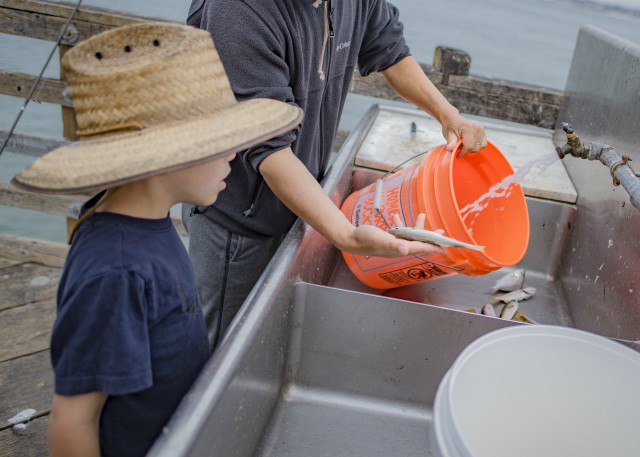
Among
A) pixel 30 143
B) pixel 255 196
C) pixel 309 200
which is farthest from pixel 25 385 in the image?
pixel 309 200

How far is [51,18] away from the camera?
10.2ft

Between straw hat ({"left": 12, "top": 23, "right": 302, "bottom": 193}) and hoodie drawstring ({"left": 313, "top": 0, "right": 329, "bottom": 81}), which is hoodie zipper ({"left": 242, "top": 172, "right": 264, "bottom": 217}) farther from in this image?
straw hat ({"left": 12, "top": 23, "right": 302, "bottom": 193})

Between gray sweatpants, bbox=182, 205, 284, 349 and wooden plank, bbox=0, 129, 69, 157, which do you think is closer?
gray sweatpants, bbox=182, 205, 284, 349

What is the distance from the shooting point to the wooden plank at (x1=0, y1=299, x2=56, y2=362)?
2.71 meters

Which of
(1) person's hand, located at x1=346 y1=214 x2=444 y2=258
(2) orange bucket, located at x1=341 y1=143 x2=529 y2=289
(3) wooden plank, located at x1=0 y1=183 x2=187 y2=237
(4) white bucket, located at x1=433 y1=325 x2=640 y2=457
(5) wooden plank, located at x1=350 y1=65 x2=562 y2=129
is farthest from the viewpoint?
(3) wooden plank, located at x1=0 y1=183 x2=187 y2=237

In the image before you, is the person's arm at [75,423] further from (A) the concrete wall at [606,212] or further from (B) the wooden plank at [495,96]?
(B) the wooden plank at [495,96]

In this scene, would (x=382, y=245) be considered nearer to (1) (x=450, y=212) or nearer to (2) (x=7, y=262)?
(1) (x=450, y=212)

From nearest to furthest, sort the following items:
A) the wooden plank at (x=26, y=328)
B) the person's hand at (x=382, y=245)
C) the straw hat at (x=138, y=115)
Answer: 1. the straw hat at (x=138, y=115)
2. the person's hand at (x=382, y=245)
3. the wooden plank at (x=26, y=328)

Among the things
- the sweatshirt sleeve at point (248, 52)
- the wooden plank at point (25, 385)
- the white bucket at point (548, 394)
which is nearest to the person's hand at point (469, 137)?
the sweatshirt sleeve at point (248, 52)

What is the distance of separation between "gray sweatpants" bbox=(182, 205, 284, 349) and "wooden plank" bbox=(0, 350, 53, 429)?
3.41ft

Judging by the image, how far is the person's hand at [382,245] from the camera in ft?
4.01

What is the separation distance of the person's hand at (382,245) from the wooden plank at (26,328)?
79.2 inches

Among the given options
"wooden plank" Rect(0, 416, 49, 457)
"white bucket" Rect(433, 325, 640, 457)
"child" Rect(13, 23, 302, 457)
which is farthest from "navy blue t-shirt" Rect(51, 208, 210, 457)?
"wooden plank" Rect(0, 416, 49, 457)

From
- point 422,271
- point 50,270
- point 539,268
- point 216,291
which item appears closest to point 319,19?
point 422,271
